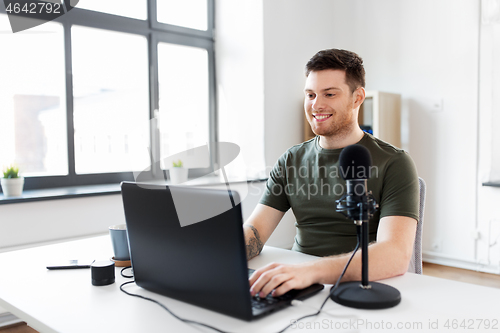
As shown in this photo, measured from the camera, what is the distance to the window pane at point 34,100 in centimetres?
268

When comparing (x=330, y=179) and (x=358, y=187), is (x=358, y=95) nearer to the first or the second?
(x=330, y=179)

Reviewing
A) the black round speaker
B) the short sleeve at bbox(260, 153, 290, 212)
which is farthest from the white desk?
→ the short sleeve at bbox(260, 153, 290, 212)

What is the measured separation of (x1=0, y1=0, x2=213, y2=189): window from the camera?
9.04 feet

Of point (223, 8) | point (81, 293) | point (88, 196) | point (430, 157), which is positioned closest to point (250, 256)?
point (81, 293)

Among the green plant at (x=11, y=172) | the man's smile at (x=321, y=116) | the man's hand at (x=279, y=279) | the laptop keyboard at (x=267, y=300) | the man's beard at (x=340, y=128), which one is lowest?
→ the laptop keyboard at (x=267, y=300)

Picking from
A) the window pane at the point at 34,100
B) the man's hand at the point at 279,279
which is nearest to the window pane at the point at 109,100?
the window pane at the point at 34,100

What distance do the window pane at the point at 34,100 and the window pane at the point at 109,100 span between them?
0.12 metres

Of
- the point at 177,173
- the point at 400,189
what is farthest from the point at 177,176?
the point at 400,189

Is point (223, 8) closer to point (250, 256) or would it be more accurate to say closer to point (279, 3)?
point (279, 3)

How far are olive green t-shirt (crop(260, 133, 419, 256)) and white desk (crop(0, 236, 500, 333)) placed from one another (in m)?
0.34

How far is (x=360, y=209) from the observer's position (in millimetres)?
934

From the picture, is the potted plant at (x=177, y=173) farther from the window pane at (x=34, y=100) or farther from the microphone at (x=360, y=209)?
the microphone at (x=360, y=209)

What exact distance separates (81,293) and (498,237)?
3062 millimetres

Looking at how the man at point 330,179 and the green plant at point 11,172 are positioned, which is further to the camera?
the green plant at point 11,172
